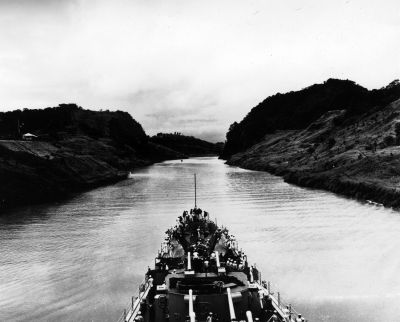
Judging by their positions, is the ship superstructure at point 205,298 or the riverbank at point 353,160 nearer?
the ship superstructure at point 205,298

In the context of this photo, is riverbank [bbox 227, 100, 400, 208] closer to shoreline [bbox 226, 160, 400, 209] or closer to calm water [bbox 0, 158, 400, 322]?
shoreline [bbox 226, 160, 400, 209]

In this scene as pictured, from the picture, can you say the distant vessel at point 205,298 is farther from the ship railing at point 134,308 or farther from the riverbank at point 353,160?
the riverbank at point 353,160

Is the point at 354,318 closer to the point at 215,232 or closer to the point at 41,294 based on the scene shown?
the point at 215,232

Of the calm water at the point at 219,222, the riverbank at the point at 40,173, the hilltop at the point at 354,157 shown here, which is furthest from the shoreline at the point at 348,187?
the riverbank at the point at 40,173

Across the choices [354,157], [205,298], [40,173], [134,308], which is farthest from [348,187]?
[40,173]

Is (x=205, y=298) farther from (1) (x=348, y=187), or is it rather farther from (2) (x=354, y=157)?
(2) (x=354, y=157)

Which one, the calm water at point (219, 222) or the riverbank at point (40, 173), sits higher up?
the riverbank at point (40, 173)

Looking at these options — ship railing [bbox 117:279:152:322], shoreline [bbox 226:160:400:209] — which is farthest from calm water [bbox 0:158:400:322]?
ship railing [bbox 117:279:152:322]
